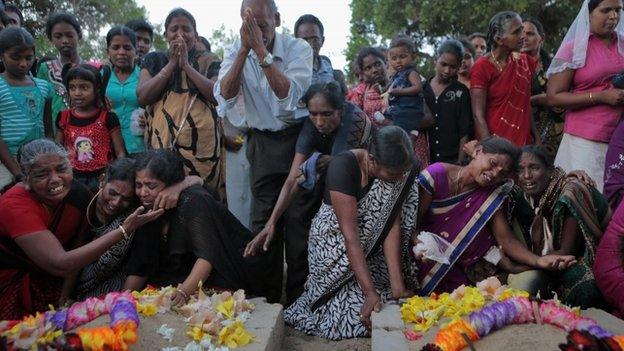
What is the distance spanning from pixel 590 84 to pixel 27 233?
12.6 ft

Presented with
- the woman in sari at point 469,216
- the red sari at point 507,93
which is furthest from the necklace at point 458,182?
the red sari at point 507,93

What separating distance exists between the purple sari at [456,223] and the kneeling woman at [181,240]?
1.22 m

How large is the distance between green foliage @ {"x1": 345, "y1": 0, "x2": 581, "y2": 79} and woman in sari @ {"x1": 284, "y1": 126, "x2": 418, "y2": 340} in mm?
10584

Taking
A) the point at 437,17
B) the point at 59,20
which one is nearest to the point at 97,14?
the point at 437,17

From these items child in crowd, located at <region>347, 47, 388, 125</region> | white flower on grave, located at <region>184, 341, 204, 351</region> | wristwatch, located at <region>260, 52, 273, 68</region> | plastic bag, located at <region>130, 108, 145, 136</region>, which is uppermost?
wristwatch, located at <region>260, 52, 273, 68</region>

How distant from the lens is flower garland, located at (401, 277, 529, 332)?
3279mm

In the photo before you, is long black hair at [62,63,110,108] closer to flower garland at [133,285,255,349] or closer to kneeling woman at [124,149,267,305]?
kneeling woman at [124,149,267,305]

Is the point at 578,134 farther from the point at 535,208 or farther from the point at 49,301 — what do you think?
the point at 49,301

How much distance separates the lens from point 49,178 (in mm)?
3514

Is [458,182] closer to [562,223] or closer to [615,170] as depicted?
[562,223]

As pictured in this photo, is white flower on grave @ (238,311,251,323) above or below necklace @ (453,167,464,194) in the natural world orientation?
below

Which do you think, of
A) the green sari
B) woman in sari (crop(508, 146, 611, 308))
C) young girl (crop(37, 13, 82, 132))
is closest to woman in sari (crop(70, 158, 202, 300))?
young girl (crop(37, 13, 82, 132))

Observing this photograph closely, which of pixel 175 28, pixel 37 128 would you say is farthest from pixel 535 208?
pixel 37 128

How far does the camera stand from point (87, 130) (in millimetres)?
4473
